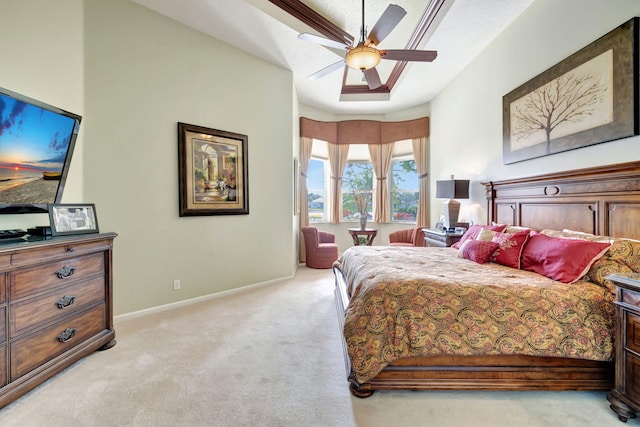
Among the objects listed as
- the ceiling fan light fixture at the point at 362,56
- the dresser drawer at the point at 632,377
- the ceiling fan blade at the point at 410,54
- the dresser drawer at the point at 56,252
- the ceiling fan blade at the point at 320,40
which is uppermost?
the ceiling fan blade at the point at 320,40

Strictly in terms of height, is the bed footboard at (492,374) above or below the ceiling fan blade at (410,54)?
below

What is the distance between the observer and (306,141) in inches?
240

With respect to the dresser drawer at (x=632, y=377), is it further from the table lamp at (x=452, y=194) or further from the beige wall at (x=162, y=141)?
the beige wall at (x=162, y=141)

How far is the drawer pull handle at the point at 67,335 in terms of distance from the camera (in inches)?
82.0

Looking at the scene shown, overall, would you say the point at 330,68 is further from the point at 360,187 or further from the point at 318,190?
the point at 360,187

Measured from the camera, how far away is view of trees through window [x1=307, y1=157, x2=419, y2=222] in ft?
21.5

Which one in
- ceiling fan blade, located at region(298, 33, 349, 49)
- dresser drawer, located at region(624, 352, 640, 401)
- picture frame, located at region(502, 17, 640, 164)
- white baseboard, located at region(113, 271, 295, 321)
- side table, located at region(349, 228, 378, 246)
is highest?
ceiling fan blade, located at region(298, 33, 349, 49)

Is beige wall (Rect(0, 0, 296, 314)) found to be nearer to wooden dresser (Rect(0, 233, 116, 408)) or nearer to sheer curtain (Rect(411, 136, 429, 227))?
wooden dresser (Rect(0, 233, 116, 408))

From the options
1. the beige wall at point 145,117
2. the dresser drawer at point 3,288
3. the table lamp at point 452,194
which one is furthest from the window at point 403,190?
the dresser drawer at point 3,288

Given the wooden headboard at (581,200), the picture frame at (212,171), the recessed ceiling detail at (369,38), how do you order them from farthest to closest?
1. the picture frame at (212,171)
2. the recessed ceiling detail at (369,38)
3. the wooden headboard at (581,200)

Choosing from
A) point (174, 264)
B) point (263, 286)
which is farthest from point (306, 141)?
point (174, 264)

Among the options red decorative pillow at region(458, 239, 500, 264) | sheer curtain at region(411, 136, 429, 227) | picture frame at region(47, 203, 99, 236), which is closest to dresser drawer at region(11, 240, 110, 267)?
picture frame at region(47, 203, 99, 236)

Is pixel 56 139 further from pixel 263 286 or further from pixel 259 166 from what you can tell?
pixel 263 286

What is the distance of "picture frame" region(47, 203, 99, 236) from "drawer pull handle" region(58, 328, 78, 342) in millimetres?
726
